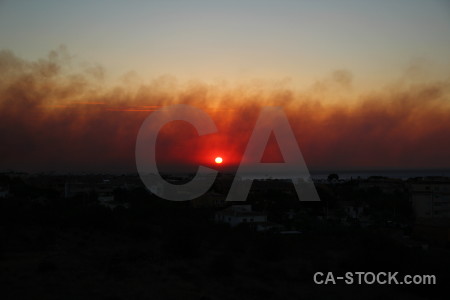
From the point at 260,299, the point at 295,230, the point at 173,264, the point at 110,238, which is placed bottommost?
the point at 260,299

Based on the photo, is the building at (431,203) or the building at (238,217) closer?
the building at (238,217)

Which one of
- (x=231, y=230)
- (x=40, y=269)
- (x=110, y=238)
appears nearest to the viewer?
(x=40, y=269)

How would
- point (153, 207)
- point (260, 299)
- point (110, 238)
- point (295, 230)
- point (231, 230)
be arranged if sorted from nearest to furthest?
1. point (260, 299)
2. point (110, 238)
3. point (231, 230)
4. point (295, 230)
5. point (153, 207)

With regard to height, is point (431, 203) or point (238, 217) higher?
point (431, 203)

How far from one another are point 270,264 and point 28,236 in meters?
9.90

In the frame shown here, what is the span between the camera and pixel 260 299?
36.1 feet

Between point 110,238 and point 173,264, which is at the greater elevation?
point 110,238

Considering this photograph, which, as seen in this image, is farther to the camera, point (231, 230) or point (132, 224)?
point (231, 230)

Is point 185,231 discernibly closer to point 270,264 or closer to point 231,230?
point 270,264

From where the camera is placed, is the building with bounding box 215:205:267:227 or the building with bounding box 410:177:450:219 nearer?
the building with bounding box 215:205:267:227

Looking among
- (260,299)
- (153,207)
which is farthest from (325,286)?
(153,207)

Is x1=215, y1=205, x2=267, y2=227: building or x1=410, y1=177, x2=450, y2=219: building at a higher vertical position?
x1=410, y1=177, x2=450, y2=219: building

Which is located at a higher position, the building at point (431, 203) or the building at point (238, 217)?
the building at point (431, 203)

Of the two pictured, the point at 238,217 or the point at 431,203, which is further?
the point at 431,203
